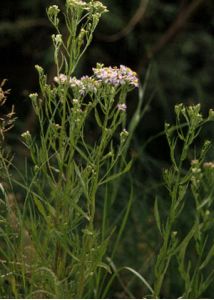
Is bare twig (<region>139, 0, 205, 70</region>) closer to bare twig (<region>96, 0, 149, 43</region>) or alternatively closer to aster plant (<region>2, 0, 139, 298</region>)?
bare twig (<region>96, 0, 149, 43</region>)

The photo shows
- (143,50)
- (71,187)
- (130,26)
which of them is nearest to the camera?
(71,187)

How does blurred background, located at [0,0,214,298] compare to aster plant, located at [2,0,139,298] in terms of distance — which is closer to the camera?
aster plant, located at [2,0,139,298]

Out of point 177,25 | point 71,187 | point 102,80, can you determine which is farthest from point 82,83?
point 177,25

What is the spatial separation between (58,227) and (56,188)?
94 millimetres

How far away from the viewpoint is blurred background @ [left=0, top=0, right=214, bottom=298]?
4.92 m

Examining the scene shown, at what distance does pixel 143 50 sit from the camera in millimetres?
5191

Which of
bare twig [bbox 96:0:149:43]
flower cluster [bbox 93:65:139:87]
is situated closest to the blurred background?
bare twig [bbox 96:0:149:43]

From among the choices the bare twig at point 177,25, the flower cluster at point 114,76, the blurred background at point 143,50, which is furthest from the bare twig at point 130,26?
the flower cluster at point 114,76

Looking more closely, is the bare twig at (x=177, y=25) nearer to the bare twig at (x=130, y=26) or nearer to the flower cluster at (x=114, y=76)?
the bare twig at (x=130, y=26)

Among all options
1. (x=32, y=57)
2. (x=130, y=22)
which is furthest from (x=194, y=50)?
(x=32, y=57)

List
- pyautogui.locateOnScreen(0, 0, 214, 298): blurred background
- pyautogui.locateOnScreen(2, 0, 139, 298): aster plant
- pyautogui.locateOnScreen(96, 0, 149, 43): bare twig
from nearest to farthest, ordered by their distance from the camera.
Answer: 1. pyautogui.locateOnScreen(2, 0, 139, 298): aster plant
2. pyautogui.locateOnScreen(96, 0, 149, 43): bare twig
3. pyautogui.locateOnScreen(0, 0, 214, 298): blurred background

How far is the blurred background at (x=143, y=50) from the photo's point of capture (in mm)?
4922

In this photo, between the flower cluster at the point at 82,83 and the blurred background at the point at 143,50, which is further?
the blurred background at the point at 143,50

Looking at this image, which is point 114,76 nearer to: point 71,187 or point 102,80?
point 102,80
